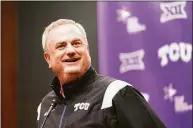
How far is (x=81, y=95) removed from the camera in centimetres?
141

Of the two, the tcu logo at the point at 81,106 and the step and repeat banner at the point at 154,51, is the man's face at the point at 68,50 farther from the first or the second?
the step and repeat banner at the point at 154,51

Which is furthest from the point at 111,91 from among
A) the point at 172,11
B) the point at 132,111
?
the point at 172,11

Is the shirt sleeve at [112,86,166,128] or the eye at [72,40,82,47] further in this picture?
the eye at [72,40,82,47]

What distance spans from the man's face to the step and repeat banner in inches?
43.3

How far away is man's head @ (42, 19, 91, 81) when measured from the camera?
1421 millimetres

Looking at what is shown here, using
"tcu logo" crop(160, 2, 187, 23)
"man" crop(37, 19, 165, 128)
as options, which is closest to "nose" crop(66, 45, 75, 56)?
"man" crop(37, 19, 165, 128)

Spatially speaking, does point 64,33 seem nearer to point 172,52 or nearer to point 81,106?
point 81,106

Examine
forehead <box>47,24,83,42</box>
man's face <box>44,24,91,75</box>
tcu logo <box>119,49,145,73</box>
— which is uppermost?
forehead <box>47,24,83,42</box>

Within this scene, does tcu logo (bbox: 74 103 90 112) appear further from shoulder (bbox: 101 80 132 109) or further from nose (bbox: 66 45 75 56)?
nose (bbox: 66 45 75 56)

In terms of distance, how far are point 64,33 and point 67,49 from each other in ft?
0.25

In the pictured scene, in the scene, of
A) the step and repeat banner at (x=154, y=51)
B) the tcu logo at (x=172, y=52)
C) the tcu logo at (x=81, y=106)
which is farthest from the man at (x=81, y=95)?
the tcu logo at (x=172, y=52)

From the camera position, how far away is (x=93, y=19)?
3021 mm

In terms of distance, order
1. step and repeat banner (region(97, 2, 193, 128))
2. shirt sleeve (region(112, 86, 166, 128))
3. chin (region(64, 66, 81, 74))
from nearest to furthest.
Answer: shirt sleeve (region(112, 86, 166, 128)) → chin (region(64, 66, 81, 74)) → step and repeat banner (region(97, 2, 193, 128))

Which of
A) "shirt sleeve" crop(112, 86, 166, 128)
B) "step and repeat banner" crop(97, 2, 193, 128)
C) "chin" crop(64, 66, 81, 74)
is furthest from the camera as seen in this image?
"step and repeat banner" crop(97, 2, 193, 128)
